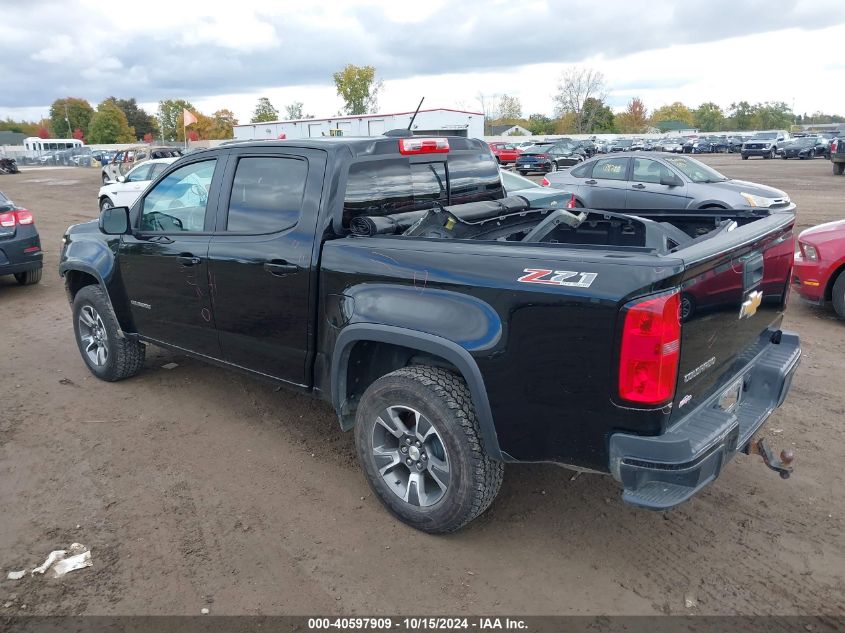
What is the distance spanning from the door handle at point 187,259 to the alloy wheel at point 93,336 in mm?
1496

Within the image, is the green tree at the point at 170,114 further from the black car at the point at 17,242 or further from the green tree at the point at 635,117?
the black car at the point at 17,242

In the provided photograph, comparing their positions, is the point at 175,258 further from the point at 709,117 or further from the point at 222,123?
the point at 709,117

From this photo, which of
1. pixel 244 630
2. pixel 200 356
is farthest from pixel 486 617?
pixel 200 356

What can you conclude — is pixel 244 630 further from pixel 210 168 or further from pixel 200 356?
pixel 210 168

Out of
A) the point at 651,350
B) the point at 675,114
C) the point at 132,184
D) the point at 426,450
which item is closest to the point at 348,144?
the point at 426,450

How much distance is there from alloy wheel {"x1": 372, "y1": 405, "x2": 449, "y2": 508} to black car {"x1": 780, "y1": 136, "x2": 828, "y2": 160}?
45072 mm

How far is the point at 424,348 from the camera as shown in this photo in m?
3.08

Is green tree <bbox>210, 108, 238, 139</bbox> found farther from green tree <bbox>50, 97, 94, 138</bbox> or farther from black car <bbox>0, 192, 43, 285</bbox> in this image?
black car <bbox>0, 192, 43, 285</bbox>

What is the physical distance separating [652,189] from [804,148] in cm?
3585

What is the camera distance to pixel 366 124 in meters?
32.9

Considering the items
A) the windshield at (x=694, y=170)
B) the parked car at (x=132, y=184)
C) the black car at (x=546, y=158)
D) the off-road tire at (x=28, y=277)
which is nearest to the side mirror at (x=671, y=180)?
the windshield at (x=694, y=170)

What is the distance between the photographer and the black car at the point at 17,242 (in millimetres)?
8703

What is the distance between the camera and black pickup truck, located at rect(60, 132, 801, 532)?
8.49ft

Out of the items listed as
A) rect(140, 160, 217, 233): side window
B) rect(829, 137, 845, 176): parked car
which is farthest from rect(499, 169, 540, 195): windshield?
rect(829, 137, 845, 176): parked car
